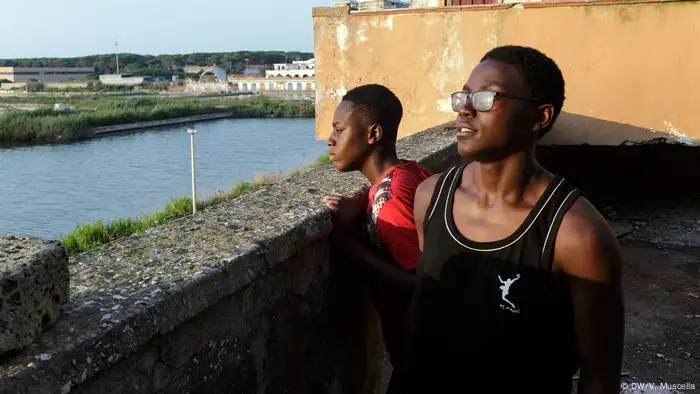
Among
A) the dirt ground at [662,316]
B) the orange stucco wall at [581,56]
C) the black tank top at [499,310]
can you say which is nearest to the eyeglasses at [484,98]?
the black tank top at [499,310]

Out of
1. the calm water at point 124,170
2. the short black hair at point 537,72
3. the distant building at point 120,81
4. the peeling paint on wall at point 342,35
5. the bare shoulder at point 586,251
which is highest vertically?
the distant building at point 120,81

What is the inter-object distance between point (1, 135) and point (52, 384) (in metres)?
51.8

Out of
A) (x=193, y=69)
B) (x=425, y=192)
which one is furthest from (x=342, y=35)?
(x=193, y=69)

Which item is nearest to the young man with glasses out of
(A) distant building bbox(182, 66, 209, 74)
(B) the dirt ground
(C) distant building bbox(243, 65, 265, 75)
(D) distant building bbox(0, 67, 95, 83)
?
(B) the dirt ground

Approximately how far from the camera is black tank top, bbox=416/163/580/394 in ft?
4.80

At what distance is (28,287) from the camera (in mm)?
1120

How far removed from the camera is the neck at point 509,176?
1631mm

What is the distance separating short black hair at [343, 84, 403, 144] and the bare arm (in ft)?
3.47

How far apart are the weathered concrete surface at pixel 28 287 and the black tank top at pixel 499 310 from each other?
0.87 m

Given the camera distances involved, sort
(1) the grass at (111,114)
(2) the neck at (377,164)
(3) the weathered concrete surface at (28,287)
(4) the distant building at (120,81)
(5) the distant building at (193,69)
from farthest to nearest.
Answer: (5) the distant building at (193,69) < (4) the distant building at (120,81) < (1) the grass at (111,114) < (2) the neck at (377,164) < (3) the weathered concrete surface at (28,287)

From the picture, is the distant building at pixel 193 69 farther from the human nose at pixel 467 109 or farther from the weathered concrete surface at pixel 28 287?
the weathered concrete surface at pixel 28 287

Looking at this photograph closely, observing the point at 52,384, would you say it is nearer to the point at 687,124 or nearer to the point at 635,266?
the point at 635,266

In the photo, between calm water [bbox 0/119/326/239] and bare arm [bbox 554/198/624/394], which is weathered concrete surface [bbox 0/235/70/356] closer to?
bare arm [bbox 554/198/624/394]

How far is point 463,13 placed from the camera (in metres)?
6.76
